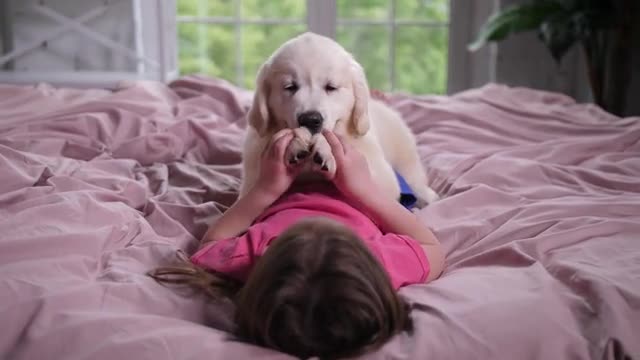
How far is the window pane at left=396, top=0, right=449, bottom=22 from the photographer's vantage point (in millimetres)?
4141

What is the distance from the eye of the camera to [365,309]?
821 mm

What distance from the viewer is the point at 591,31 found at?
341 cm

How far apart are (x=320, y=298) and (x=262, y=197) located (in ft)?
1.32

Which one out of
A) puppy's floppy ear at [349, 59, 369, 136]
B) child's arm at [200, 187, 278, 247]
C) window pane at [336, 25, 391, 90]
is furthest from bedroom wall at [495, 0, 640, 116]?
child's arm at [200, 187, 278, 247]

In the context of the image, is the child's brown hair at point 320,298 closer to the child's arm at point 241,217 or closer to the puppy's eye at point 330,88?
the child's arm at point 241,217

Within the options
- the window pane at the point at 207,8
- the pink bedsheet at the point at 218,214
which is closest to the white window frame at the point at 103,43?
the window pane at the point at 207,8

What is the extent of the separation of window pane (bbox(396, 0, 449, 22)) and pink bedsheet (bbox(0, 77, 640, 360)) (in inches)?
71.2

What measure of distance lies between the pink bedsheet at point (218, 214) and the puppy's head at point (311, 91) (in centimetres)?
25

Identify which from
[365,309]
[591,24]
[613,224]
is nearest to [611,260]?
[613,224]

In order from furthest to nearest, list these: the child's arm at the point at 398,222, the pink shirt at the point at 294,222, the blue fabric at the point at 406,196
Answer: the blue fabric at the point at 406,196, the child's arm at the point at 398,222, the pink shirt at the point at 294,222

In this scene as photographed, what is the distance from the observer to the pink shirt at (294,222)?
3.42 ft

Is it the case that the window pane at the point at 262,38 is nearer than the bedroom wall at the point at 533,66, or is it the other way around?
the bedroom wall at the point at 533,66

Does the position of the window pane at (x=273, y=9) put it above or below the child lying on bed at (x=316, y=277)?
above

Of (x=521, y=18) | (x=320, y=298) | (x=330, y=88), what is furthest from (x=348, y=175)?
(x=521, y=18)
